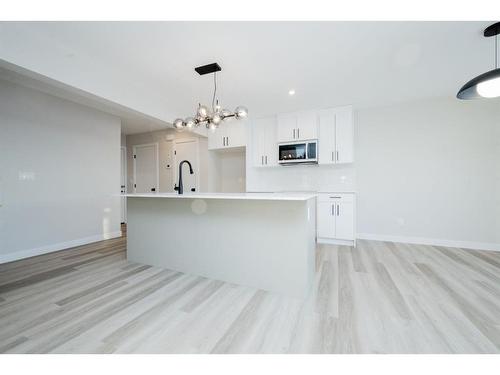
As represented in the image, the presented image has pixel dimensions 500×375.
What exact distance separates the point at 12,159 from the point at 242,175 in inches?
157

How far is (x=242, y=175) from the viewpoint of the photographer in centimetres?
529

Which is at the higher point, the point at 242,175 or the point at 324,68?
the point at 324,68

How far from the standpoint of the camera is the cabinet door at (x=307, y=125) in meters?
4.05

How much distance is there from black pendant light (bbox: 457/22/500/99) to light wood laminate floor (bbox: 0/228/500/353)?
1879 mm

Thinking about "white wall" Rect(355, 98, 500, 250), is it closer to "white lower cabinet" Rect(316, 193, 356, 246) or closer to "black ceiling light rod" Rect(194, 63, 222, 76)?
"white lower cabinet" Rect(316, 193, 356, 246)

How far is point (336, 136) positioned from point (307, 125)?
0.60m

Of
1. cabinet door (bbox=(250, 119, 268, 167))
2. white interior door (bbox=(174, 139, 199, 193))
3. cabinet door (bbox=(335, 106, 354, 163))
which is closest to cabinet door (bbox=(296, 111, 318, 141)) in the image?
cabinet door (bbox=(335, 106, 354, 163))

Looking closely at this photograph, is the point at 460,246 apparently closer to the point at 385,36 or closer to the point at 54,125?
the point at 385,36

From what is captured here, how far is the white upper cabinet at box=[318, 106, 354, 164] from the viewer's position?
3842 millimetres

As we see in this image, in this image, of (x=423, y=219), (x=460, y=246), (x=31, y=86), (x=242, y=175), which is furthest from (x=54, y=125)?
(x=460, y=246)

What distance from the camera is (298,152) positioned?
13.4 ft
